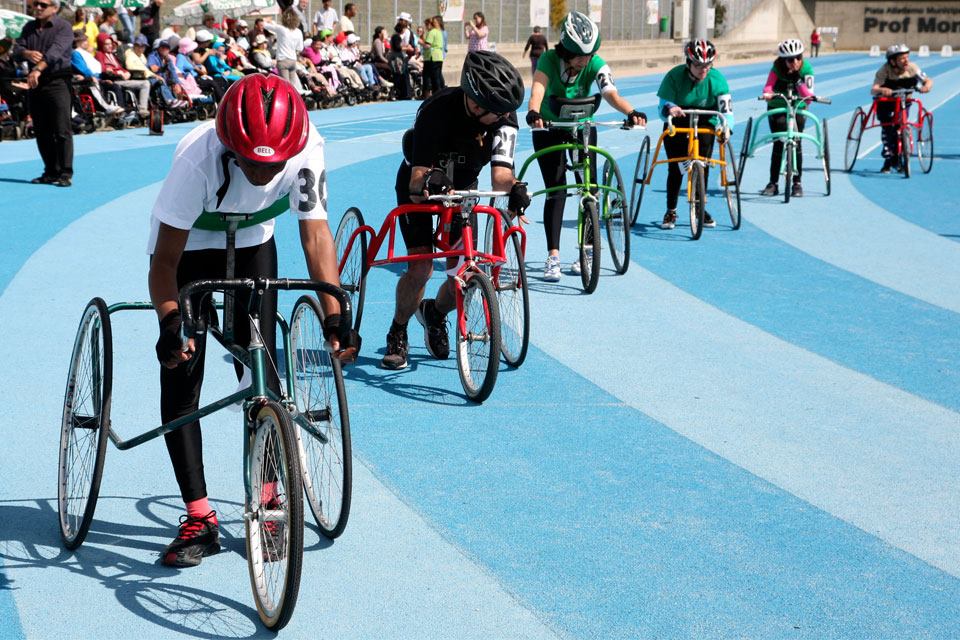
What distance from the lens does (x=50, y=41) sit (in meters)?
13.0

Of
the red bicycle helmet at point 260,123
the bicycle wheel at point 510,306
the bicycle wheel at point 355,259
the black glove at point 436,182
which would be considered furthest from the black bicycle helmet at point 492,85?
the red bicycle helmet at point 260,123

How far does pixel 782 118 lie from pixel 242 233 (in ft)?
35.4

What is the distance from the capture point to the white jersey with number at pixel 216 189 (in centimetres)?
387

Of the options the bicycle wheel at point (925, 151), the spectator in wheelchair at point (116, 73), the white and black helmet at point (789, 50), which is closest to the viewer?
the white and black helmet at point (789, 50)

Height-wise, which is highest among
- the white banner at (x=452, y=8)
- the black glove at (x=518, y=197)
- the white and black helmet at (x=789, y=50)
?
the white banner at (x=452, y=8)

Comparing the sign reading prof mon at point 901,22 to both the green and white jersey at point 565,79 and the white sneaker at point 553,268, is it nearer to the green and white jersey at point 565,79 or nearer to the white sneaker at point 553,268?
the green and white jersey at point 565,79

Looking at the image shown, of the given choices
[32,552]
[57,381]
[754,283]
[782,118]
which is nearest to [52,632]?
[32,552]

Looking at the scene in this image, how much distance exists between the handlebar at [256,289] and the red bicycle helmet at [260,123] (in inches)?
14.7

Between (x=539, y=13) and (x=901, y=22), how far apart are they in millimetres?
53166

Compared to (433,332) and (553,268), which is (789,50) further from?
(433,332)

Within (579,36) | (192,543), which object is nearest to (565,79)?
(579,36)

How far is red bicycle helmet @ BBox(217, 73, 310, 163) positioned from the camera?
11.9 feet

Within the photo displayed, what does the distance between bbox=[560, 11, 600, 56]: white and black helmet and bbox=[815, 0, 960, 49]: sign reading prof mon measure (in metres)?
81.4

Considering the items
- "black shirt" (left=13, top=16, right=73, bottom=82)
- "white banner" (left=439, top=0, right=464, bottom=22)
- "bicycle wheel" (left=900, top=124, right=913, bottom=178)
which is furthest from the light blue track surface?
"white banner" (left=439, top=0, right=464, bottom=22)
